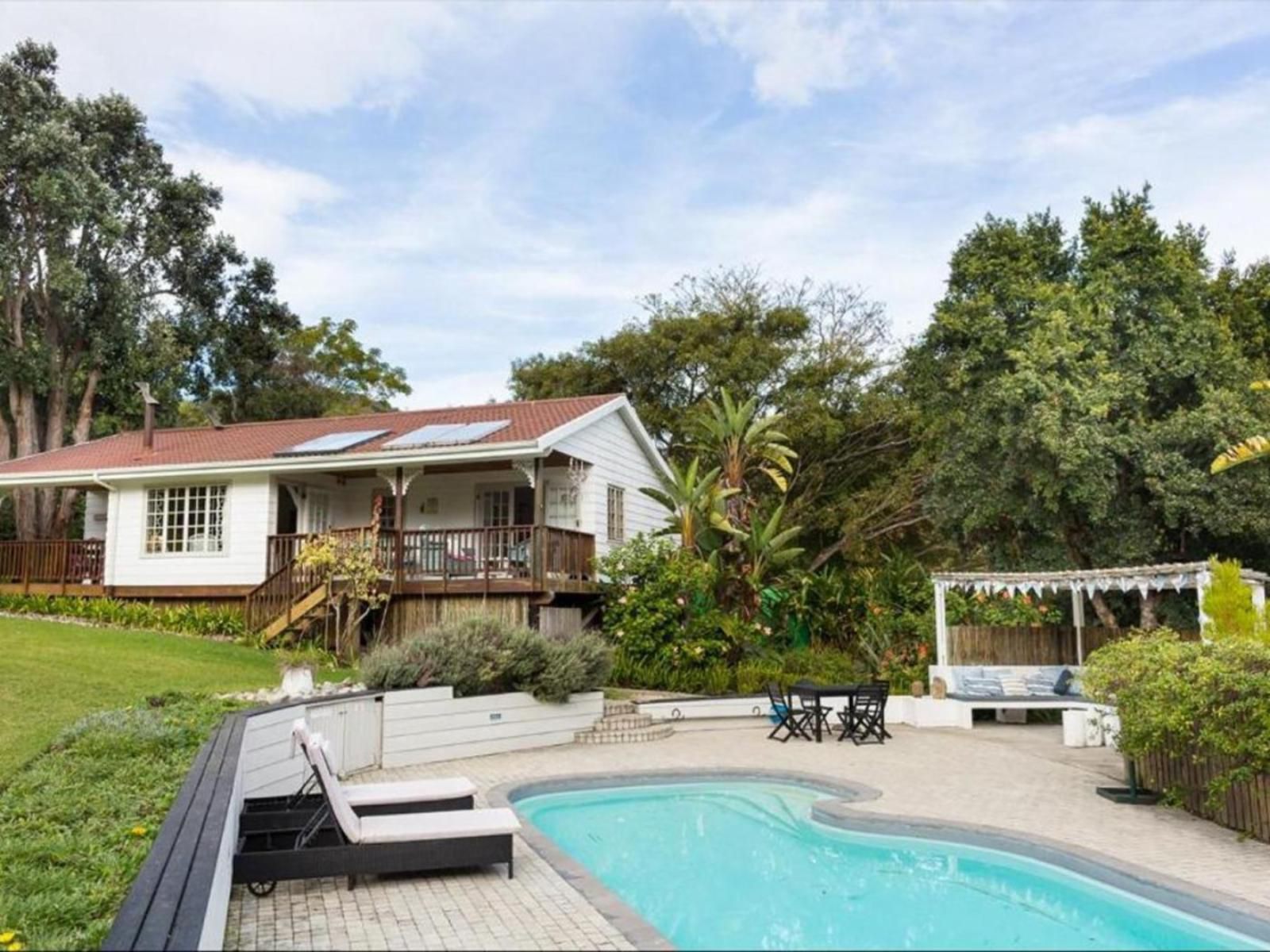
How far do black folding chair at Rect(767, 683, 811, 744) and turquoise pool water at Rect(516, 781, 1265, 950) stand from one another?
4823 millimetres

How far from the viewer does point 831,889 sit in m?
7.00

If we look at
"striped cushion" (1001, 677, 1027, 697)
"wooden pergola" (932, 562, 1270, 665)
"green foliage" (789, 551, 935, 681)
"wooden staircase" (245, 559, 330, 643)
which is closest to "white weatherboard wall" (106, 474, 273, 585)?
"wooden staircase" (245, 559, 330, 643)

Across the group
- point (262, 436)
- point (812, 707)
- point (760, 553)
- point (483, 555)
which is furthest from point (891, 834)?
point (262, 436)

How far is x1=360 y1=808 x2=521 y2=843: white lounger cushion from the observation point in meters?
6.65

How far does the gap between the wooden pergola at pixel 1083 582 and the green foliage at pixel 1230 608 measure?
1.69ft

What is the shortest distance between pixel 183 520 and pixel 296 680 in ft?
36.7

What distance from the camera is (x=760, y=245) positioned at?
30.4m

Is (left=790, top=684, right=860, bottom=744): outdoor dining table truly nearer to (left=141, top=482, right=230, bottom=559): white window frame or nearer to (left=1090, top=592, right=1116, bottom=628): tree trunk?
(left=1090, top=592, right=1116, bottom=628): tree trunk

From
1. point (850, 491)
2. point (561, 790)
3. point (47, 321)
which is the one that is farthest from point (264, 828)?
point (47, 321)

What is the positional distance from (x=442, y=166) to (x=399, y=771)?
13628 mm

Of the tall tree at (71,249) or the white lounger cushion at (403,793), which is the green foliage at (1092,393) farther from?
the tall tree at (71,249)

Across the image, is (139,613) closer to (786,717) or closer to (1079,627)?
(786,717)

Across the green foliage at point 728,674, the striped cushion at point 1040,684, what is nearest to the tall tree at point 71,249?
the green foliage at point 728,674

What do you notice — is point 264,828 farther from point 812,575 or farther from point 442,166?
point 442,166
